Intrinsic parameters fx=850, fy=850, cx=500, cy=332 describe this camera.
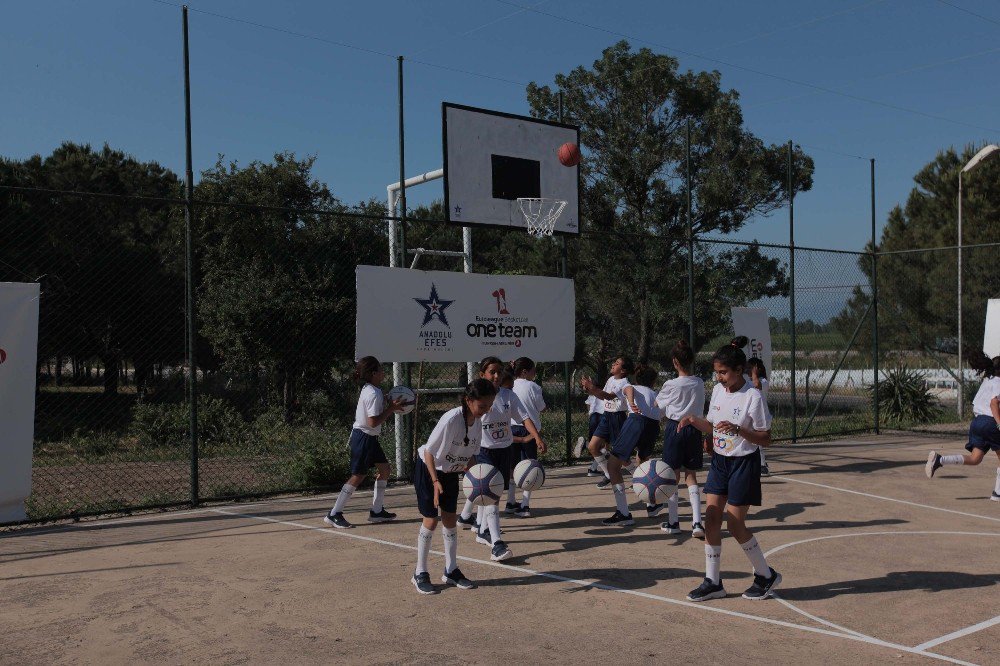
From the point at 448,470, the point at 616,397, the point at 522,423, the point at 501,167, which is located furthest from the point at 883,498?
the point at 501,167

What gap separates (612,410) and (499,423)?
88.2 inches

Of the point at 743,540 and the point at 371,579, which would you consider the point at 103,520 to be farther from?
the point at 743,540

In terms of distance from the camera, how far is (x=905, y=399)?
19656mm

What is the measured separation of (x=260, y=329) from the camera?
59.5 feet

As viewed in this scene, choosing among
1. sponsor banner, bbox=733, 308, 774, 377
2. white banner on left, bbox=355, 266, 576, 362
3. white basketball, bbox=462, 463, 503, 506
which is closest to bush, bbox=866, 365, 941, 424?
sponsor banner, bbox=733, 308, 774, 377

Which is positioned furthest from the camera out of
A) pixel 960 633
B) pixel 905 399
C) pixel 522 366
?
pixel 905 399

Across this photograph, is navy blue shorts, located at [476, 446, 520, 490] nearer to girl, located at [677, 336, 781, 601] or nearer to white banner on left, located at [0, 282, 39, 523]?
girl, located at [677, 336, 781, 601]

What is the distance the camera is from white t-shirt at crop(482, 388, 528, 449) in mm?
8039

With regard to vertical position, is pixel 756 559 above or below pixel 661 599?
above

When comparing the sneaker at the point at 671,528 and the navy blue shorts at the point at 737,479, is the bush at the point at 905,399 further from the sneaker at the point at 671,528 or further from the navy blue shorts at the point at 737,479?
the navy blue shorts at the point at 737,479

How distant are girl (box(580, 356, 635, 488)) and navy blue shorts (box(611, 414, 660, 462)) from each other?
1.76 ft

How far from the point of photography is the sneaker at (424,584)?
6.25m

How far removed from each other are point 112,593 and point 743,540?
4696 millimetres

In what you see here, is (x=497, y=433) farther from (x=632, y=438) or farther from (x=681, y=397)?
(x=681, y=397)
